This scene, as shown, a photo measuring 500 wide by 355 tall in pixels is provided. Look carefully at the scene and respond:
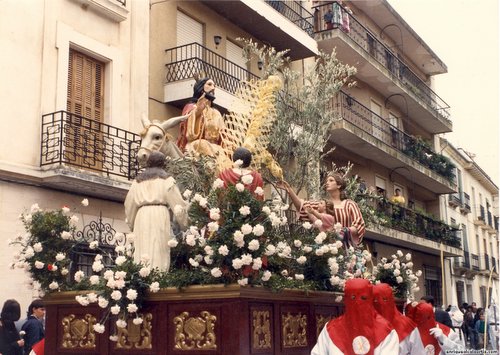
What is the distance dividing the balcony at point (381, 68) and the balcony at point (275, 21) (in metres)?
1.44

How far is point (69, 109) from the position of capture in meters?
13.6

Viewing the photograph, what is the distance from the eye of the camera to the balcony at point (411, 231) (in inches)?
947

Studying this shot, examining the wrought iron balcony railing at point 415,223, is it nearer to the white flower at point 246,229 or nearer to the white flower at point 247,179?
the white flower at point 247,179

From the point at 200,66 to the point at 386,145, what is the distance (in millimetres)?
10931

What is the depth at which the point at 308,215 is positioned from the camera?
23.5 feet

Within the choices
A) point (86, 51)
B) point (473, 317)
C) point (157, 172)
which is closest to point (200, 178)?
point (157, 172)

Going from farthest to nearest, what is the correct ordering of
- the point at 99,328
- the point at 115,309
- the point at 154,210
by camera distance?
the point at 154,210 < the point at 99,328 < the point at 115,309

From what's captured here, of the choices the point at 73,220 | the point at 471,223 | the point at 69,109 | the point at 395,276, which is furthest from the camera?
the point at 471,223

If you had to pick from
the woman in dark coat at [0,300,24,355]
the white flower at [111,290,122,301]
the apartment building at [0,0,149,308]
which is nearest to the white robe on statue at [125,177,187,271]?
the white flower at [111,290,122,301]

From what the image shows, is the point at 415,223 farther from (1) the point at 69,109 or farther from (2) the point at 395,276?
(2) the point at 395,276

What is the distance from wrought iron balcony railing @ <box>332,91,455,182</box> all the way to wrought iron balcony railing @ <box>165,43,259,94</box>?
5.22 metres

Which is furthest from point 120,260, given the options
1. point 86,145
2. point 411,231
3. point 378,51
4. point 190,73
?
point 378,51

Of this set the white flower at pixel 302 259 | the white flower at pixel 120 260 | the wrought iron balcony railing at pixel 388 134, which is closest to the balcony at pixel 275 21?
the wrought iron balcony railing at pixel 388 134

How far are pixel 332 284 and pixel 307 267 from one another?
290 mm
